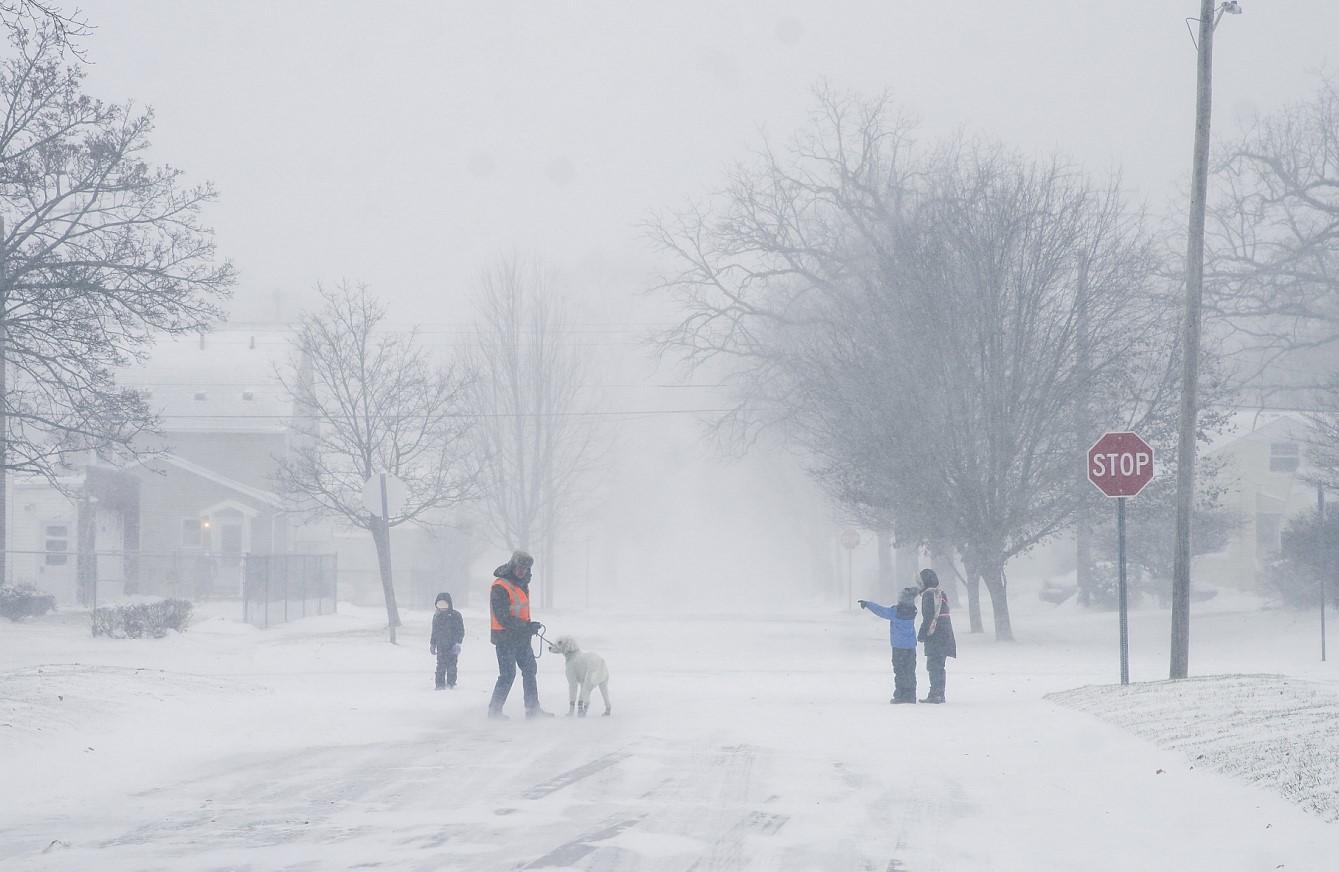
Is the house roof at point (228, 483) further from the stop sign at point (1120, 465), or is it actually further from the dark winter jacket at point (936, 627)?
the stop sign at point (1120, 465)

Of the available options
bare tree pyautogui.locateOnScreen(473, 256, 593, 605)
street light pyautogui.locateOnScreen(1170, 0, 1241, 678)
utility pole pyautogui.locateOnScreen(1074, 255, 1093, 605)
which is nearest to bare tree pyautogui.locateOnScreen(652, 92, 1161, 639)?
utility pole pyautogui.locateOnScreen(1074, 255, 1093, 605)

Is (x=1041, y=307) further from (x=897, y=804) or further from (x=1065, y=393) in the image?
(x=897, y=804)

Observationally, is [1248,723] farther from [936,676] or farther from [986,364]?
[986,364]

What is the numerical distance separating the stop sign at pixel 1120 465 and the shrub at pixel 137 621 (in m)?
18.5

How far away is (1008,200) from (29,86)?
19.3 m

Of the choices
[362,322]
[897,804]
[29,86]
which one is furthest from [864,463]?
[897,804]

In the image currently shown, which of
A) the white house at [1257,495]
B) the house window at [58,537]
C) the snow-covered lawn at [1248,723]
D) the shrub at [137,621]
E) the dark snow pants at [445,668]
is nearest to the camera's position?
the snow-covered lawn at [1248,723]

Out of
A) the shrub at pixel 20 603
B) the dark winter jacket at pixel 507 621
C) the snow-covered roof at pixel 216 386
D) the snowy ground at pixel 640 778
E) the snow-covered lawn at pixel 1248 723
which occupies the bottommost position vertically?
the shrub at pixel 20 603

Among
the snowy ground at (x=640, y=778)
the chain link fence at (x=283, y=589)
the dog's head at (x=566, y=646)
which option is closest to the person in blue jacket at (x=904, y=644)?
the snowy ground at (x=640, y=778)

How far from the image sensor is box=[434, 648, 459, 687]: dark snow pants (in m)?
18.5

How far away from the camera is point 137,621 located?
27.5m

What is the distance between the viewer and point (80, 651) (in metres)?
25.5

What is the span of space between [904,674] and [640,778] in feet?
21.5

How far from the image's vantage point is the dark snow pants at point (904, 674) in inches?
653
